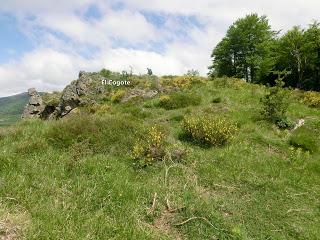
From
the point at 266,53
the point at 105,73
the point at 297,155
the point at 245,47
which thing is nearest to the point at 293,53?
the point at 266,53

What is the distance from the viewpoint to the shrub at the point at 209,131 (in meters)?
12.2

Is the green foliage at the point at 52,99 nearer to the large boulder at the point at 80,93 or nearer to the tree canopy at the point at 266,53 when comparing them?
the large boulder at the point at 80,93

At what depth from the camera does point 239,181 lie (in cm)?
1005

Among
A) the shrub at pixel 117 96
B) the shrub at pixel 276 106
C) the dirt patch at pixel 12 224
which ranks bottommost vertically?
the dirt patch at pixel 12 224

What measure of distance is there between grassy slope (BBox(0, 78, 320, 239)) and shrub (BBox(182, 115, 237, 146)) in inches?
13.9

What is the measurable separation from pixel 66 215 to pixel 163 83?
16.4 meters

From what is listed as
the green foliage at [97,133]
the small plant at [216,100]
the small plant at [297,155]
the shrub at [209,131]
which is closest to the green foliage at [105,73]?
the small plant at [216,100]

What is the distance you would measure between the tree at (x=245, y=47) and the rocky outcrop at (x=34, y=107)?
24.1 m

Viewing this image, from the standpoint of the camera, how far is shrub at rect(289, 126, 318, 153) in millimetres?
12625

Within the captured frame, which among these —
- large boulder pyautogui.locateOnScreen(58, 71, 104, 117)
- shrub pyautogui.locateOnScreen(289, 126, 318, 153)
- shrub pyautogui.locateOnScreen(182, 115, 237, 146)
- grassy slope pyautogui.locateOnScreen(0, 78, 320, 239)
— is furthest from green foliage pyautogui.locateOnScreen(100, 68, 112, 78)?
shrub pyautogui.locateOnScreen(289, 126, 318, 153)

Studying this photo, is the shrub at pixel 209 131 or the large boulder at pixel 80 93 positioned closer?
the shrub at pixel 209 131

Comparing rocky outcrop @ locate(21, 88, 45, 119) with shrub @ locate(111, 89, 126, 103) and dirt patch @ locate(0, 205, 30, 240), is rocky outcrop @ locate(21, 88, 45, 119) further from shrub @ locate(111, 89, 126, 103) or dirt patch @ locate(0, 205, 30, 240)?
dirt patch @ locate(0, 205, 30, 240)

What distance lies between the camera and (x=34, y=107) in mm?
25141

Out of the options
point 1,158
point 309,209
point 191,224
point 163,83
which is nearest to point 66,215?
point 191,224
